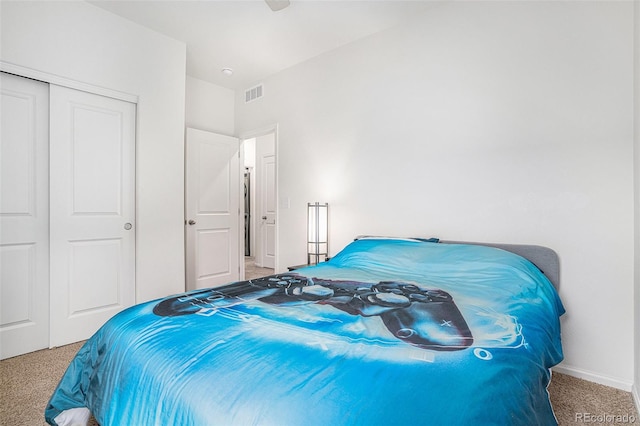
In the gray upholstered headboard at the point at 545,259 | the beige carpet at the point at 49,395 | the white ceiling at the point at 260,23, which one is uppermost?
the white ceiling at the point at 260,23

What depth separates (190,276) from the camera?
3785 millimetres

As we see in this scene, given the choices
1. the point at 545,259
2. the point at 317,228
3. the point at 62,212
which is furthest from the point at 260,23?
the point at 545,259

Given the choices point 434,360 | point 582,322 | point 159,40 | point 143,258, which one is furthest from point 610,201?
point 159,40

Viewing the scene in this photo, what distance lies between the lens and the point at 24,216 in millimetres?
2414

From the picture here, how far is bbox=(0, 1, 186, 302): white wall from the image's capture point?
2391 mm

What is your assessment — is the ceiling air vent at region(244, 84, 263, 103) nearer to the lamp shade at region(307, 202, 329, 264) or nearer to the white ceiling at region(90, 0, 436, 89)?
the white ceiling at region(90, 0, 436, 89)

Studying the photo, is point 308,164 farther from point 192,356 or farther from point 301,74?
point 192,356

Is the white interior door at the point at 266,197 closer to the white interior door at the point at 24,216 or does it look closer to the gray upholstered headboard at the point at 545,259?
the white interior door at the point at 24,216

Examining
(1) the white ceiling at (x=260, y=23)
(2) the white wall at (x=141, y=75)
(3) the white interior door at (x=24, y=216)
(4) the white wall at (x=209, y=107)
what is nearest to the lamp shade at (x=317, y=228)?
(2) the white wall at (x=141, y=75)

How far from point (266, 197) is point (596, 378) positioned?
5.01m

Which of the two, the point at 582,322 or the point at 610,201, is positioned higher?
the point at 610,201

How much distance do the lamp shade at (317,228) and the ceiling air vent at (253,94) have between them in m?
1.80

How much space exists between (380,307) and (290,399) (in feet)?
2.31

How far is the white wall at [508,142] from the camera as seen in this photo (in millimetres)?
1945
